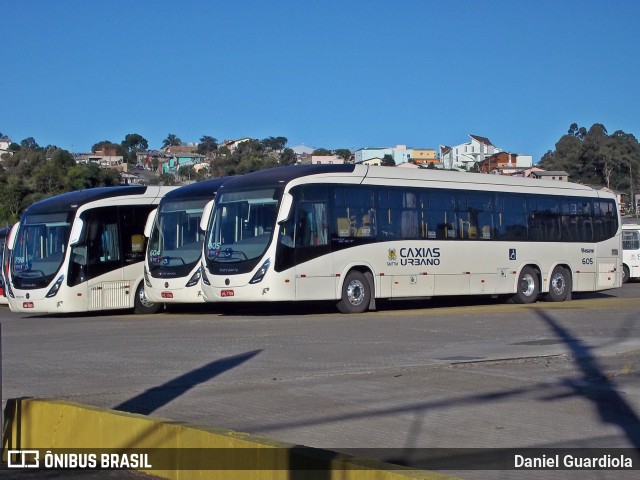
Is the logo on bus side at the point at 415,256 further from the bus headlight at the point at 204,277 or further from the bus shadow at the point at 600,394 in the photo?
the bus shadow at the point at 600,394

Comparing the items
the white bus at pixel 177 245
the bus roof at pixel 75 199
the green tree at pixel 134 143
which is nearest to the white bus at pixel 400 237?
the white bus at pixel 177 245

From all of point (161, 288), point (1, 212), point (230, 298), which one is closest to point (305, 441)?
point (230, 298)

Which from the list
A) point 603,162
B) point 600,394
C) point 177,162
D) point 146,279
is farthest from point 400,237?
point 177,162

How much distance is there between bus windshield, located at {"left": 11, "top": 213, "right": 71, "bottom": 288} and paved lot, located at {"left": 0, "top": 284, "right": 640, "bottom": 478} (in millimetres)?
2292

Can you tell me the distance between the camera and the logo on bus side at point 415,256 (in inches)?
903

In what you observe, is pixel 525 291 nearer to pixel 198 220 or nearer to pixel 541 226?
pixel 541 226

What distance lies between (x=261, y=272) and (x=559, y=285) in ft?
35.3

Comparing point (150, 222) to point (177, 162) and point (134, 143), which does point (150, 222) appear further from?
point (134, 143)

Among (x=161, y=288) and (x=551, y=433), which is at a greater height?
(x=161, y=288)

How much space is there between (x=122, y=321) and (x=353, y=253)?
541 centimetres

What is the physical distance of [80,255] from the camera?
75.0 ft

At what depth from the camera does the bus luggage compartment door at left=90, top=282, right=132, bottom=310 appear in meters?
23.1

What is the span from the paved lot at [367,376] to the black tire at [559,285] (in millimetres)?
6574

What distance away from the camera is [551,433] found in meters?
8.83
